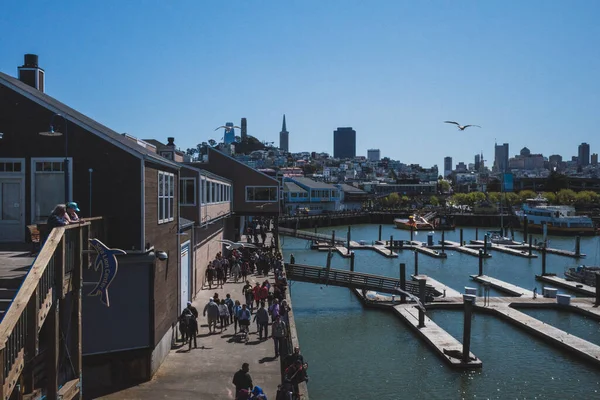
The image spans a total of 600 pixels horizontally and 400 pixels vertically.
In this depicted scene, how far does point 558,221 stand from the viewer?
92.4 metres

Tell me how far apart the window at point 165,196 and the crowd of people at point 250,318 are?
135 inches

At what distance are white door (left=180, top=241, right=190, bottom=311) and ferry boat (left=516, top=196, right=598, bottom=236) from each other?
76730mm

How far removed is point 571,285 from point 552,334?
1738 centimetres

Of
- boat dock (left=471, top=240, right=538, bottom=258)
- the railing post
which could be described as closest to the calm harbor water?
the railing post

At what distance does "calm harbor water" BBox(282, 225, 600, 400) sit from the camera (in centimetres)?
2123

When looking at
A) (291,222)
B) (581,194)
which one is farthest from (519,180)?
(291,222)

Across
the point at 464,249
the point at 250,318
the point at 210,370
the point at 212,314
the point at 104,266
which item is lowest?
the point at 464,249

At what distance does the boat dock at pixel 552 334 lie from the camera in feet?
80.6

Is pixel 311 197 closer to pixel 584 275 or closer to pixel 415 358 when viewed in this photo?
pixel 584 275

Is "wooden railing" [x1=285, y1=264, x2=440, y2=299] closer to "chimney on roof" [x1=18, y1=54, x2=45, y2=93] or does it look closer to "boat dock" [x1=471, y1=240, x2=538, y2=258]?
"chimney on roof" [x1=18, y1=54, x2=45, y2=93]

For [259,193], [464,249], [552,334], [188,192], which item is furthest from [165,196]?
[464,249]

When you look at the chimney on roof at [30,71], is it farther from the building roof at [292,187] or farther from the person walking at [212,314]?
the building roof at [292,187]

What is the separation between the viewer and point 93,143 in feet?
47.3

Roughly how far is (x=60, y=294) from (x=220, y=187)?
81.6ft
